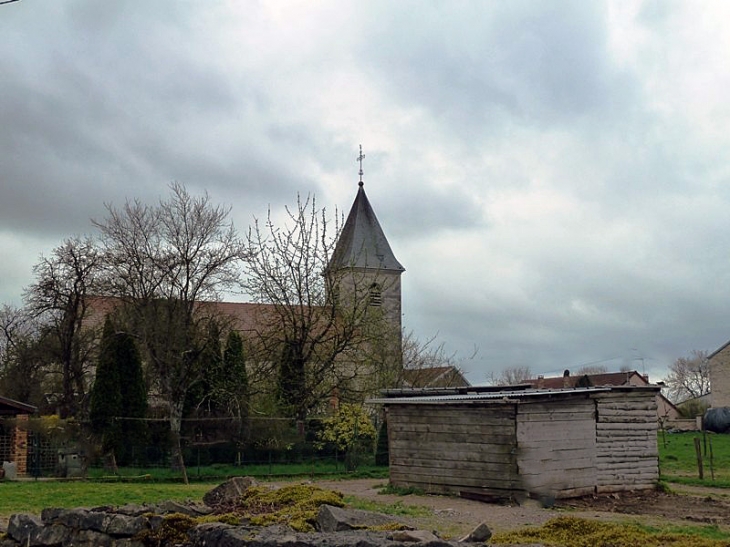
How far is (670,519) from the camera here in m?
14.5

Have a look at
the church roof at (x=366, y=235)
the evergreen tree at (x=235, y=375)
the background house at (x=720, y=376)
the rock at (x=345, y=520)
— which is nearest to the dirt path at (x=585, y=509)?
the rock at (x=345, y=520)

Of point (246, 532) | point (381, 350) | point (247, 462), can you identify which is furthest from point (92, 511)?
point (381, 350)

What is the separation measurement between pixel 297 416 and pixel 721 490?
15.8 meters

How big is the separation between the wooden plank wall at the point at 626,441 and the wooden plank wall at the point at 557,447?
1.20 feet

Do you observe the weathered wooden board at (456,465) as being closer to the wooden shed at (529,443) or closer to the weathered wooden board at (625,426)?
the wooden shed at (529,443)

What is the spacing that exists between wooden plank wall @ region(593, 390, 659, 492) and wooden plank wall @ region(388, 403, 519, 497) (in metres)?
2.64

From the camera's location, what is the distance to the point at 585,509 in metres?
16.6

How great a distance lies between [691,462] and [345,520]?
80.2ft

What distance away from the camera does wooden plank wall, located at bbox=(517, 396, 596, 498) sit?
17.7 meters

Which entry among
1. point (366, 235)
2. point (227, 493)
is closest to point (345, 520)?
point (227, 493)

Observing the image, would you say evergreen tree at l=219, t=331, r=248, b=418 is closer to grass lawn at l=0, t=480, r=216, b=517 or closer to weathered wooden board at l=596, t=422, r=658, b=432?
grass lawn at l=0, t=480, r=216, b=517

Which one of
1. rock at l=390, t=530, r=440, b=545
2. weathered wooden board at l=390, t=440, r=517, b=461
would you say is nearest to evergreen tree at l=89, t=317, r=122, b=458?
weathered wooden board at l=390, t=440, r=517, b=461

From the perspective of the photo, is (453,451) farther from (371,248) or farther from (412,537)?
(371,248)

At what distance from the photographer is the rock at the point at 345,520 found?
25.5 feet
